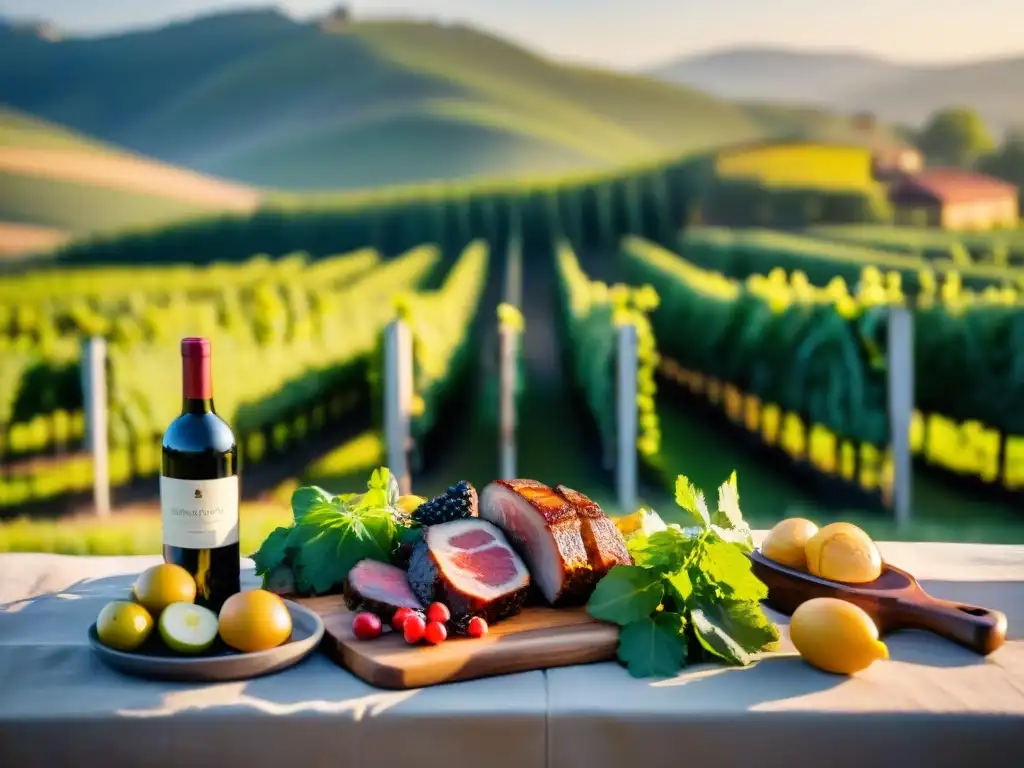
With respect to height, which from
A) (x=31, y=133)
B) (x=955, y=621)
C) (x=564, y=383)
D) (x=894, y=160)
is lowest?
(x=564, y=383)

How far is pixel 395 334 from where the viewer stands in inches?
272

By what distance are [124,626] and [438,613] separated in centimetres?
46

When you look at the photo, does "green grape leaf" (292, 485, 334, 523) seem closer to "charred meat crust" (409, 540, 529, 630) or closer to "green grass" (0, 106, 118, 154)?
"charred meat crust" (409, 540, 529, 630)

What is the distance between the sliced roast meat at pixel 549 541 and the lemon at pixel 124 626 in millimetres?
616

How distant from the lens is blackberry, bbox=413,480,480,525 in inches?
79.0

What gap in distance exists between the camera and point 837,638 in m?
1.67

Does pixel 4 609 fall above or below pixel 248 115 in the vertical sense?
below

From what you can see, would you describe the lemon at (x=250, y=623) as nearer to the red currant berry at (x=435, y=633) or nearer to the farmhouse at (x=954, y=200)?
the red currant berry at (x=435, y=633)

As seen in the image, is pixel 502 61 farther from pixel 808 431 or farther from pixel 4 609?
pixel 4 609

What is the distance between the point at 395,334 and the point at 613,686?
5387 millimetres

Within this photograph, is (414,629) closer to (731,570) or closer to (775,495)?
(731,570)

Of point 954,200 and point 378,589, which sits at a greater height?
point 954,200

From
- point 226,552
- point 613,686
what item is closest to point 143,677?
point 226,552

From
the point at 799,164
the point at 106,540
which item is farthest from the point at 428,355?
the point at 799,164
